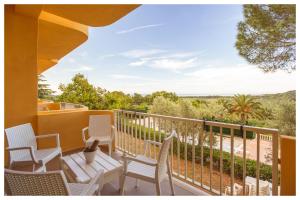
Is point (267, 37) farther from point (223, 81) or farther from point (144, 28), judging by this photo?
point (223, 81)

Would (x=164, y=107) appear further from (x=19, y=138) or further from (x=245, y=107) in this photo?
(x=19, y=138)

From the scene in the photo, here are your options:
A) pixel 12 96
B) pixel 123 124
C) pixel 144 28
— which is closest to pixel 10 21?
pixel 12 96

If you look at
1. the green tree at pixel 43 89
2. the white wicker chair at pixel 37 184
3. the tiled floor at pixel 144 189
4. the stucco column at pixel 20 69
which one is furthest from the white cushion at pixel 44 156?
the green tree at pixel 43 89

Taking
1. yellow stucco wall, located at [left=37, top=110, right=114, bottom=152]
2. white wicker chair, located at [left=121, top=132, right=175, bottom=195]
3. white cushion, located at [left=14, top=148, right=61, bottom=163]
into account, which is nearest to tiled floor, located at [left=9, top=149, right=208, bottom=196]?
white wicker chair, located at [left=121, top=132, right=175, bottom=195]

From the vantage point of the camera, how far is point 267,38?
536cm

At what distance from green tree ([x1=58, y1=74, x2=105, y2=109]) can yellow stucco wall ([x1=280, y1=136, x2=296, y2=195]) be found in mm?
11252

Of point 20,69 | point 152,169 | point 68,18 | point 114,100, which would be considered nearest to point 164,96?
point 114,100

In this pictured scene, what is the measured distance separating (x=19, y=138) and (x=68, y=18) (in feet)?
8.01

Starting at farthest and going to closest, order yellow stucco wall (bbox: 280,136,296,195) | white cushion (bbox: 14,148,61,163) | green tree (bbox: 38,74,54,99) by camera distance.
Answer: green tree (bbox: 38,74,54,99), white cushion (bbox: 14,148,61,163), yellow stucco wall (bbox: 280,136,296,195)

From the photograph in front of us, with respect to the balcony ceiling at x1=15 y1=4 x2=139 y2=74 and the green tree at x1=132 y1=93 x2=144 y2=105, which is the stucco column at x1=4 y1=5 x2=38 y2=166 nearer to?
the balcony ceiling at x1=15 y1=4 x2=139 y2=74

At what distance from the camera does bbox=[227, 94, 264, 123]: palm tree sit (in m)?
13.2

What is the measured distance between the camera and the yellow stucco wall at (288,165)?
1.76m

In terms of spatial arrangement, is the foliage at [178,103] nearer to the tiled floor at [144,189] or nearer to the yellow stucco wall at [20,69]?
the yellow stucco wall at [20,69]
